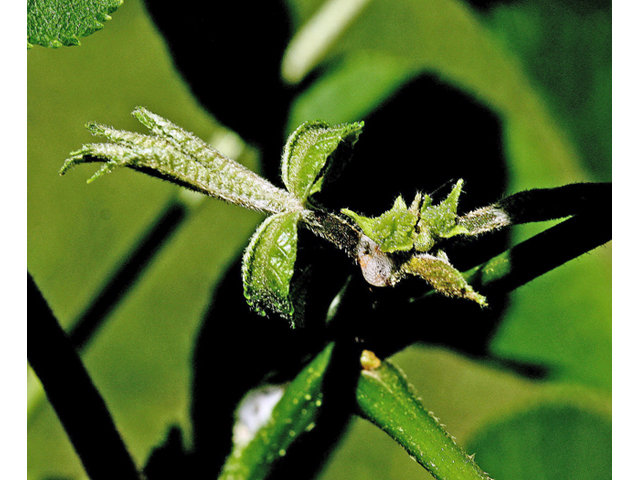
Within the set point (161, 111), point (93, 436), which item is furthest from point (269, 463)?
point (161, 111)

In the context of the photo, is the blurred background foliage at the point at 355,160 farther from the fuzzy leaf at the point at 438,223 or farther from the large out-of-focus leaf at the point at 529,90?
the fuzzy leaf at the point at 438,223

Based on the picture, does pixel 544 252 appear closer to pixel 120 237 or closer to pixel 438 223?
pixel 438 223

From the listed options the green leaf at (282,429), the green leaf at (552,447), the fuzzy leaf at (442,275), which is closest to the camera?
the fuzzy leaf at (442,275)

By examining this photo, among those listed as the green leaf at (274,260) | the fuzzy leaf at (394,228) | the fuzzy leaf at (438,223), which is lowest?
the fuzzy leaf at (438,223)

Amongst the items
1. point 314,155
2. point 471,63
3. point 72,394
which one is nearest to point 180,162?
point 314,155

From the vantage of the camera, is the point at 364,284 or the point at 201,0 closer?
the point at 364,284

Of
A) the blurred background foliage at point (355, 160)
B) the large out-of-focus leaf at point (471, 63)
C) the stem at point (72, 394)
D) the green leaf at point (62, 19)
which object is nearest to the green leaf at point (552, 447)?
the blurred background foliage at point (355, 160)
